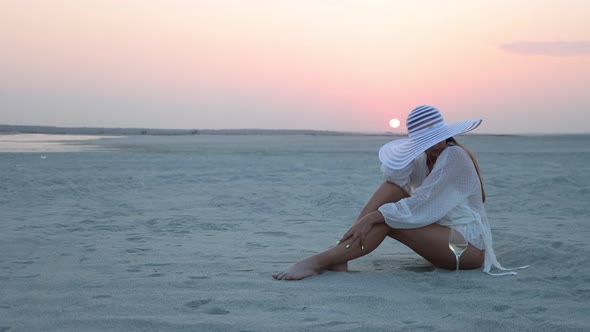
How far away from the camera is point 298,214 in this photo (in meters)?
7.68

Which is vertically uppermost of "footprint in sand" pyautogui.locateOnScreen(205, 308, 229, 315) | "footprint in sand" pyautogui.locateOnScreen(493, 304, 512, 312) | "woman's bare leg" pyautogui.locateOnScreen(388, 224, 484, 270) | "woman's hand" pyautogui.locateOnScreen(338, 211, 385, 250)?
"woman's hand" pyautogui.locateOnScreen(338, 211, 385, 250)

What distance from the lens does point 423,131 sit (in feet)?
13.8

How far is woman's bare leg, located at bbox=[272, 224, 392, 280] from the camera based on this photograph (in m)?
4.09

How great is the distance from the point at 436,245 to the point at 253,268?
130cm

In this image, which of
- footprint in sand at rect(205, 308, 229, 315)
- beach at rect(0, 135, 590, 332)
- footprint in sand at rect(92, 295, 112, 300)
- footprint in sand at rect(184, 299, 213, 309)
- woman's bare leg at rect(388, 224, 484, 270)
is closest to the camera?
beach at rect(0, 135, 590, 332)

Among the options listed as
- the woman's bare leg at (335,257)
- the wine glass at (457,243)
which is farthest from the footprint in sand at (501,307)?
the woman's bare leg at (335,257)

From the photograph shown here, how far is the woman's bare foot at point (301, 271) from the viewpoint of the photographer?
13.5 feet

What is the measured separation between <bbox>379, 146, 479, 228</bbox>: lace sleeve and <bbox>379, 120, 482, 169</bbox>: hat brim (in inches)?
4.1

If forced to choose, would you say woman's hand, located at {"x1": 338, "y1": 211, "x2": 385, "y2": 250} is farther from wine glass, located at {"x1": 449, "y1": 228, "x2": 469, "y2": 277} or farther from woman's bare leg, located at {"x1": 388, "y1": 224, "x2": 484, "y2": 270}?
wine glass, located at {"x1": 449, "y1": 228, "x2": 469, "y2": 277}

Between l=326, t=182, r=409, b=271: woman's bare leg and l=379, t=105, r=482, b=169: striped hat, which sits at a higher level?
l=379, t=105, r=482, b=169: striped hat

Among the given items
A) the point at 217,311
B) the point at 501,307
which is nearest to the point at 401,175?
the point at 501,307

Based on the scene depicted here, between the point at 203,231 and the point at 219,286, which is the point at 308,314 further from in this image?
the point at 203,231

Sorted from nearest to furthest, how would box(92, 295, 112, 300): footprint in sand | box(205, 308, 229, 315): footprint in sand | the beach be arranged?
the beach → box(205, 308, 229, 315): footprint in sand → box(92, 295, 112, 300): footprint in sand

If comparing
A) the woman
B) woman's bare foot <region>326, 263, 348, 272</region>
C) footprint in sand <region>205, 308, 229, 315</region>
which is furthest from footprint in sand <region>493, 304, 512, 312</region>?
footprint in sand <region>205, 308, 229, 315</region>
